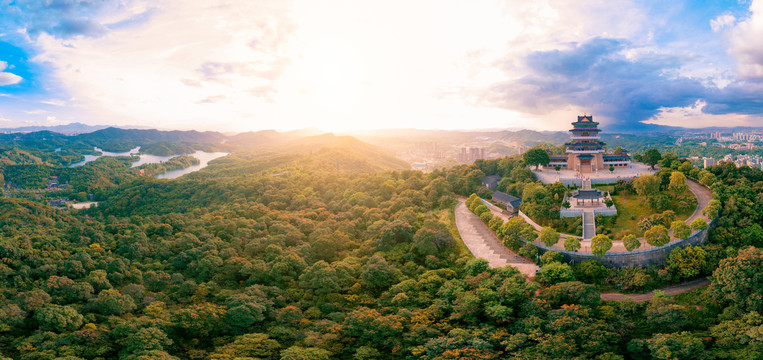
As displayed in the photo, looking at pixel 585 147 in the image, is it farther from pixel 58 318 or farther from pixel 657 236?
A: pixel 58 318

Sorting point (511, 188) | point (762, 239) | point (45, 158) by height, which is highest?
point (45, 158)

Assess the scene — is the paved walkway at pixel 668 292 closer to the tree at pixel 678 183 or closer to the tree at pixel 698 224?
the tree at pixel 698 224

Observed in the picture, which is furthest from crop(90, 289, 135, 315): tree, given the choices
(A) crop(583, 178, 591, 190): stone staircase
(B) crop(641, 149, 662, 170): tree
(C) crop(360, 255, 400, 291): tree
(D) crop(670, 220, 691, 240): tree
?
(B) crop(641, 149, 662, 170): tree

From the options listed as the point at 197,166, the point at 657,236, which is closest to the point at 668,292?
the point at 657,236

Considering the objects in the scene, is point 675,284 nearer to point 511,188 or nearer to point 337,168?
point 511,188

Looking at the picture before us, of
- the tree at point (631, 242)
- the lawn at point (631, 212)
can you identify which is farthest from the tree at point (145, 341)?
the lawn at point (631, 212)

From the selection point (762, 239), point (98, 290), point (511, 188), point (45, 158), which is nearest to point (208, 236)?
point (98, 290)
